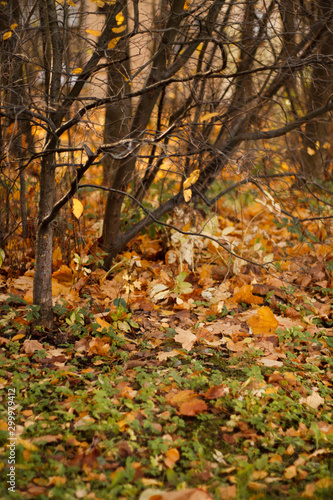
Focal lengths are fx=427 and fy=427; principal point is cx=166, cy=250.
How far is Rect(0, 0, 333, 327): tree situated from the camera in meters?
2.70

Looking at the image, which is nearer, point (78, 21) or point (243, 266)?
point (78, 21)

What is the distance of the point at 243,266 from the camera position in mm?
4246

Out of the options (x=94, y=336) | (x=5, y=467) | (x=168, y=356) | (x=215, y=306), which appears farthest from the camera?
(x=215, y=306)

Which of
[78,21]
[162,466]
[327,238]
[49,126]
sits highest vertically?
[78,21]

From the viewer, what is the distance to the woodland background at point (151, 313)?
2.01 meters

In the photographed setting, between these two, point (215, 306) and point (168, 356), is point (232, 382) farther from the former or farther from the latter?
point (215, 306)

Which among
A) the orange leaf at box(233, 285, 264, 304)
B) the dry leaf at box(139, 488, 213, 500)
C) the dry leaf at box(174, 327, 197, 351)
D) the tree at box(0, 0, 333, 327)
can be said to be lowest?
the dry leaf at box(139, 488, 213, 500)

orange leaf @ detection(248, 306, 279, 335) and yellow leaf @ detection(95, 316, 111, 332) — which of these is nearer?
yellow leaf @ detection(95, 316, 111, 332)

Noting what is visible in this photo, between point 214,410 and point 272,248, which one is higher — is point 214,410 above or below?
below

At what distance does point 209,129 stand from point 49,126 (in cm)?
A: 198

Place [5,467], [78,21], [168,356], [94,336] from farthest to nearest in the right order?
[78,21], [94,336], [168,356], [5,467]

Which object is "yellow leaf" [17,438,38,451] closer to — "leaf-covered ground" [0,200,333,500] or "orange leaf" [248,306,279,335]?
"leaf-covered ground" [0,200,333,500]

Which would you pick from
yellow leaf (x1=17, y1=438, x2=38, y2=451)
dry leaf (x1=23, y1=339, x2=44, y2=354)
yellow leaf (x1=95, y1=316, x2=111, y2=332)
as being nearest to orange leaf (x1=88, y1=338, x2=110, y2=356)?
yellow leaf (x1=95, y1=316, x2=111, y2=332)

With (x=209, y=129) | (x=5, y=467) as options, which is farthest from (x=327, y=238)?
(x=5, y=467)
